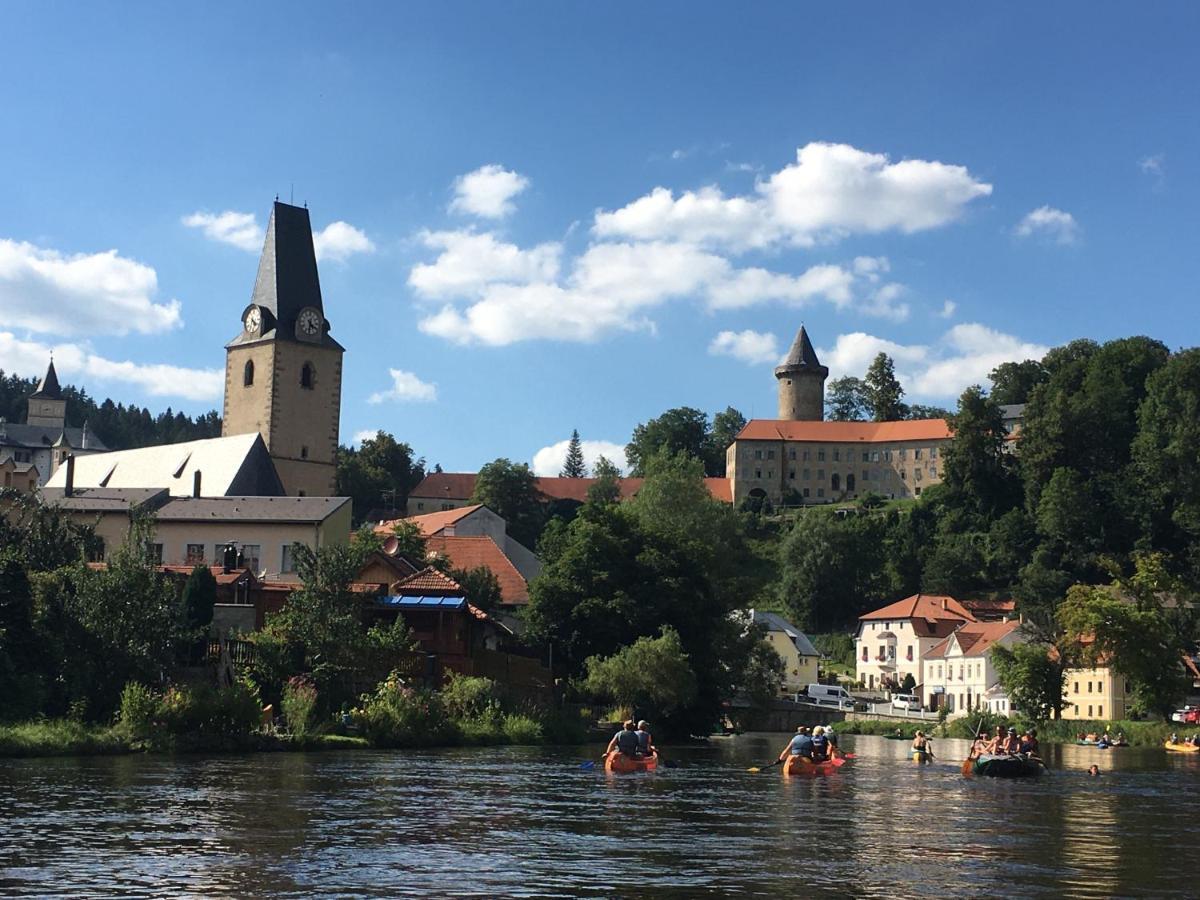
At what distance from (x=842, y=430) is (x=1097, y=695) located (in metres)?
90.7

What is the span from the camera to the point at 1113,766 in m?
56.7

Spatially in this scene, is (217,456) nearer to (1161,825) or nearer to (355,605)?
(355,605)

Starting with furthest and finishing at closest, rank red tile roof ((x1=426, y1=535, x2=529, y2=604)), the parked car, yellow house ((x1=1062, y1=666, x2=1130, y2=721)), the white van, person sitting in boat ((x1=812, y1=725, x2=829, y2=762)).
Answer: the white van
yellow house ((x1=1062, y1=666, x2=1130, y2=721))
the parked car
red tile roof ((x1=426, y1=535, x2=529, y2=604))
person sitting in boat ((x1=812, y1=725, x2=829, y2=762))

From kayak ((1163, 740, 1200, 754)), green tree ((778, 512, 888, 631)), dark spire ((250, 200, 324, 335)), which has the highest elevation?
dark spire ((250, 200, 324, 335))

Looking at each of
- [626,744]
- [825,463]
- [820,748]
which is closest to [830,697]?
[820,748]

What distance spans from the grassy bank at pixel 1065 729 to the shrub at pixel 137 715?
53530 millimetres

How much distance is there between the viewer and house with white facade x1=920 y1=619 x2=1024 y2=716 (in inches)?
4350

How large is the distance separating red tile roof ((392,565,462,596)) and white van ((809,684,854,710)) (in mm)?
50301

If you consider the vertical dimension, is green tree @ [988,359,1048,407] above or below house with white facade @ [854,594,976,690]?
above

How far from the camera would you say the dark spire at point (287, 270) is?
100 metres

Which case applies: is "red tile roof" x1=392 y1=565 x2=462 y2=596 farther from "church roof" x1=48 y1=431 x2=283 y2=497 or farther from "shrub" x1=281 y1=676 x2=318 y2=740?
"church roof" x1=48 y1=431 x2=283 y2=497

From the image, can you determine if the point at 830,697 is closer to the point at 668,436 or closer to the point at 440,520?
the point at 440,520

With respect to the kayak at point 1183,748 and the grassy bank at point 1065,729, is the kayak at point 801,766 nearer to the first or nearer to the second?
the kayak at point 1183,748

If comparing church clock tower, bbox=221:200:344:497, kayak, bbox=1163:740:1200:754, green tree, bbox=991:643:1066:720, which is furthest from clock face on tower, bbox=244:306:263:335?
kayak, bbox=1163:740:1200:754
